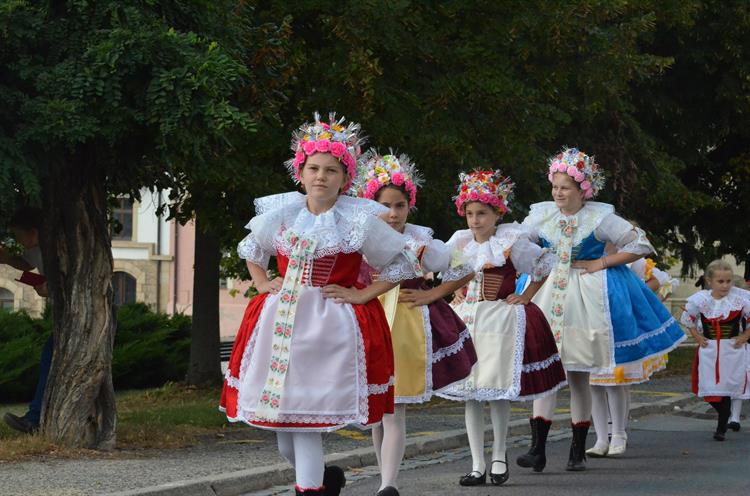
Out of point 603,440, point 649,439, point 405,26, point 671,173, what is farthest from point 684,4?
point 603,440

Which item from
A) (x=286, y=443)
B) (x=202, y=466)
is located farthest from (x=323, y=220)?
(x=202, y=466)

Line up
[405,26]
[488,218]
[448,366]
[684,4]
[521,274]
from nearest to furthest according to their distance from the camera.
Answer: [448,366] → [488,218] → [521,274] → [405,26] → [684,4]

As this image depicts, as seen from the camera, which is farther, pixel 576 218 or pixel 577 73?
pixel 577 73

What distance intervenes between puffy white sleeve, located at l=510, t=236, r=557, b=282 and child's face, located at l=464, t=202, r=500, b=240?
0.66 ft

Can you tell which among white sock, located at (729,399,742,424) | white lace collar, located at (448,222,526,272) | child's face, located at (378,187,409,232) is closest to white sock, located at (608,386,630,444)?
white lace collar, located at (448,222,526,272)

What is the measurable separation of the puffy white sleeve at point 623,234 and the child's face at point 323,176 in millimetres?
3808

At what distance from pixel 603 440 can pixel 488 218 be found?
239 cm

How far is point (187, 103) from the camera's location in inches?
379

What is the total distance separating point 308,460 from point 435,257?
6.82 ft

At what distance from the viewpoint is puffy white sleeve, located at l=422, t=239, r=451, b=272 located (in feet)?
27.0

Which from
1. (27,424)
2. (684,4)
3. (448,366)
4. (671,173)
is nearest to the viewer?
(448,366)

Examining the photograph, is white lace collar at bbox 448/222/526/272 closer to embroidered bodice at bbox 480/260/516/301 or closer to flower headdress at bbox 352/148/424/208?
embroidered bodice at bbox 480/260/516/301

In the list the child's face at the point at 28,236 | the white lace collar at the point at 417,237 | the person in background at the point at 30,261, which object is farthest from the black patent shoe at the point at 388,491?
the child's face at the point at 28,236

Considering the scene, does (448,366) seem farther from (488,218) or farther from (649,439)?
(649,439)
